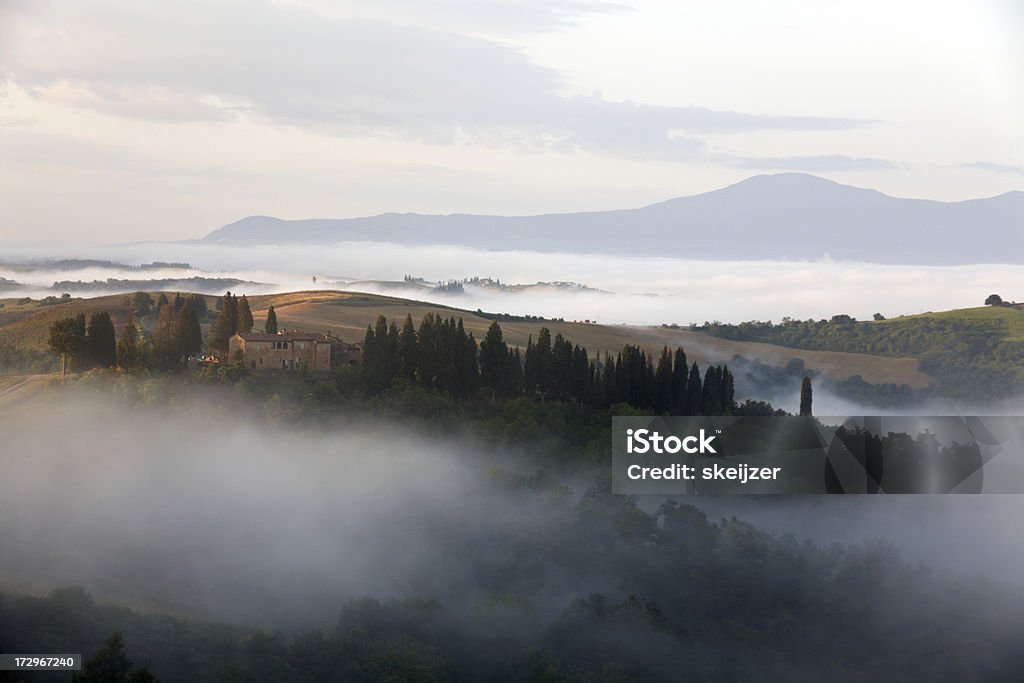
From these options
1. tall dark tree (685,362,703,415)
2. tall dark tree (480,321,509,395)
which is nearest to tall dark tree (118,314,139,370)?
tall dark tree (480,321,509,395)

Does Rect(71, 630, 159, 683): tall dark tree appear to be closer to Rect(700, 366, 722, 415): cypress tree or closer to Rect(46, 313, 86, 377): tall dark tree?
Rect(46, 313, 86, 377): tall dark tree

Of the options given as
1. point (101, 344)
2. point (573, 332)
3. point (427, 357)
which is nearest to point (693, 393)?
point (573, 332)

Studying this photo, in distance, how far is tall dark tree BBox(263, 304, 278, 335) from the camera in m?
39.2

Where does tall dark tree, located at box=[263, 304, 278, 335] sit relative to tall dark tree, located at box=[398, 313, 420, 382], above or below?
above

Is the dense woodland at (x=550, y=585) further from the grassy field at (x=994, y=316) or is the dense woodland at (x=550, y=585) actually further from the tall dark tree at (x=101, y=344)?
the grassy field at (x=994, y=316)

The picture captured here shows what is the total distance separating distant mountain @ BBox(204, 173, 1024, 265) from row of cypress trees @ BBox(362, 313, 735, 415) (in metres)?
6.74

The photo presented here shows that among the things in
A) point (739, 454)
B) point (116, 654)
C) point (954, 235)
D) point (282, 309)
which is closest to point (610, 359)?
point (739, 454)

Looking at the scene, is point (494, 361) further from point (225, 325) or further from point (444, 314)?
point (225, 325)

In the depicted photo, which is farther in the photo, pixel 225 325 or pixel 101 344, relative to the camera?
pixel 225 325

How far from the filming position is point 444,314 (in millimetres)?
42500

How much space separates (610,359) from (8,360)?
19.5 meters

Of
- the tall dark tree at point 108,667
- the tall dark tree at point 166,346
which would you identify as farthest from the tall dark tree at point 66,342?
the tall dark tree at point 108,667

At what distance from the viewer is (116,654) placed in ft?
85.3

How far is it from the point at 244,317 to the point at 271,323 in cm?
104
